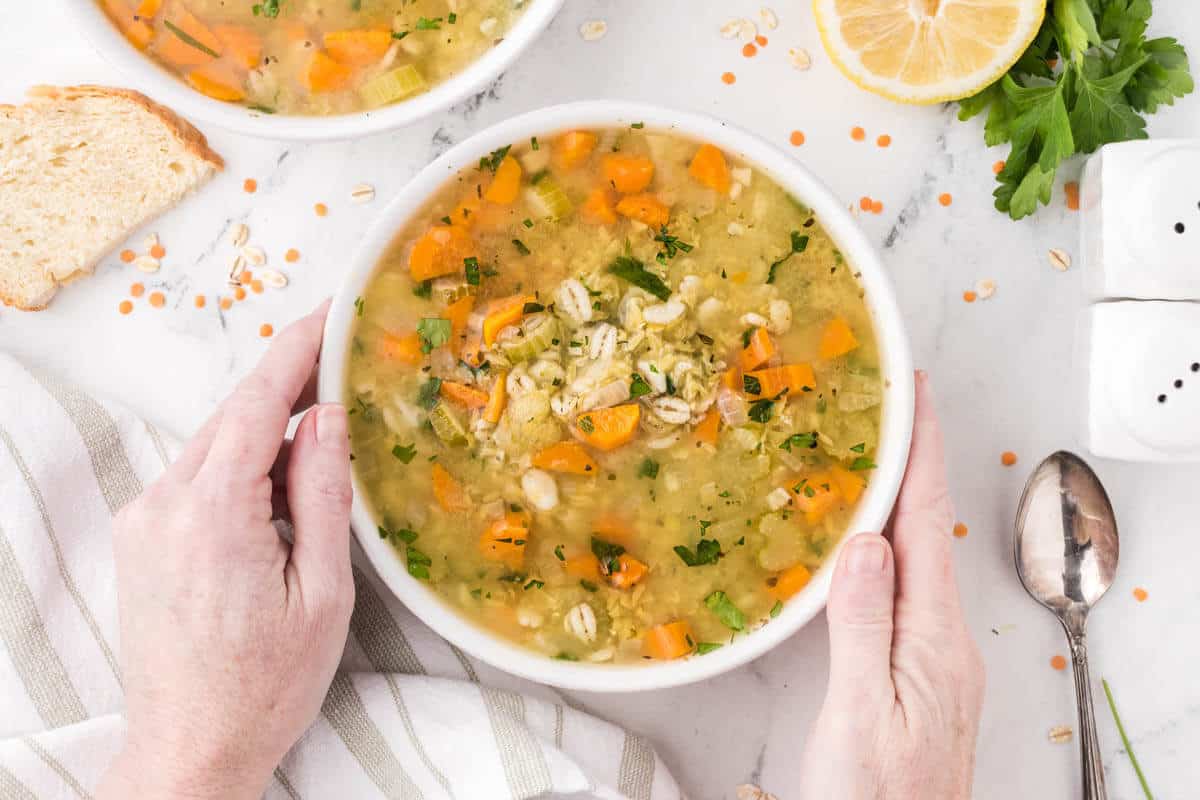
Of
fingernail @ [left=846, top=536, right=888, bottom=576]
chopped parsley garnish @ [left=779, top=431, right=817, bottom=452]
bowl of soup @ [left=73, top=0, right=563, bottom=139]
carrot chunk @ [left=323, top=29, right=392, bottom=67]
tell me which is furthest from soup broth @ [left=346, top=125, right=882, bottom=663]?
carrot chunk @ [left=323, top=29, right=392, bottom=67]

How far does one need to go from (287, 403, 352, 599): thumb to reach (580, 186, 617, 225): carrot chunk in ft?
2.27

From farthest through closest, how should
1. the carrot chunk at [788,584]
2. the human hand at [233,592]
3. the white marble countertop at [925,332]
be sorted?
the white marble countertop at [925,332] → the carrot chunk at [788,584] → the human hand at [233,592]

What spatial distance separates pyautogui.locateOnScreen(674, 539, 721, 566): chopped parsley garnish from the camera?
2.49m

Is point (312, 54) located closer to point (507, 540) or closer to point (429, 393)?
point (429, 393)

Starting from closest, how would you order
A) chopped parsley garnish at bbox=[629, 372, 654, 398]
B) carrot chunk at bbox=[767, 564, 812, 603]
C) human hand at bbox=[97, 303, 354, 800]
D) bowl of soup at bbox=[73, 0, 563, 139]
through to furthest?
1. human hand at bbox=[97, 303, 354, 800]
2. chopped parsley garnish at bbox=[629, 372, 654, 398]
3. carrot chunk at bbox=[767, 564, 812, 603]
4. bowl of soup at bbox=[73, 0, 563, 139]

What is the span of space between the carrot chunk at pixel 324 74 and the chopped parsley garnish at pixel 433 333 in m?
0.68

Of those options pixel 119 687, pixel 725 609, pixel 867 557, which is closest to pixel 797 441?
pixel 867 557

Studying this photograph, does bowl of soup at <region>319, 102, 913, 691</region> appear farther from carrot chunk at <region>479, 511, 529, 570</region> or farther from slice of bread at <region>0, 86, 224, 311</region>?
slice of bread at <region>0, 86, 224, 311</region>

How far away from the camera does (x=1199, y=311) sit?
110 inches

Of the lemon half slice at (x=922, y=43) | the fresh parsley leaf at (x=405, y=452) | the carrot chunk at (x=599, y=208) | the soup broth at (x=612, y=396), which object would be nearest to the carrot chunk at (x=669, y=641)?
the soup broth at (x=612, y=396)

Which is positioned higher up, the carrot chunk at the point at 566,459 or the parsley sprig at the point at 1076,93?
the parsley sprig at the point at 1076,93

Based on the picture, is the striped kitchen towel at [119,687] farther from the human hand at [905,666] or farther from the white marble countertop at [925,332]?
the human hand at [905,666]

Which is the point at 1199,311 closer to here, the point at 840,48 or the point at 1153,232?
the point at 1153,232

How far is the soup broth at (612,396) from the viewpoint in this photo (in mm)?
2463
